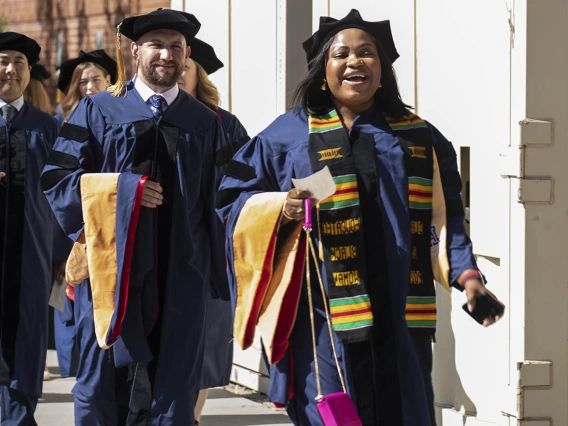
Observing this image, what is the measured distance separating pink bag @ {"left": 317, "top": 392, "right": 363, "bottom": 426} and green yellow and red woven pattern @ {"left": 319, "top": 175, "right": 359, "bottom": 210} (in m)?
0.65

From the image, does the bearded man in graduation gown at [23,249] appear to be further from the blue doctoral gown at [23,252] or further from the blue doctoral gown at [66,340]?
the blue doctoral gown at [66,340]

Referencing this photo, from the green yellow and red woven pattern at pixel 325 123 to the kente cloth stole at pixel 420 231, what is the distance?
227mm

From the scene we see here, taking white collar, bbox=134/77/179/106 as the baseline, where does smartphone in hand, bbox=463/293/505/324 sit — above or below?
below

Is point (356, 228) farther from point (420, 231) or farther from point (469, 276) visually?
point (469, 276)

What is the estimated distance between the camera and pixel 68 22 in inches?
533

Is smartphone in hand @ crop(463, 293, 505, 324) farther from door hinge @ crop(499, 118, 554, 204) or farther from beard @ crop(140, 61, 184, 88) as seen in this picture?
beard @ crop(140, 61, 184, 88)

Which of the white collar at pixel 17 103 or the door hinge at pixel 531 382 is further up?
the white collar at pixel 17 103

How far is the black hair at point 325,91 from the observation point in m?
5.36

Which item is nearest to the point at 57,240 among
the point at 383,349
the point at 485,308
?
the point at 383,349

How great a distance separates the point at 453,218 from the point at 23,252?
288 cm

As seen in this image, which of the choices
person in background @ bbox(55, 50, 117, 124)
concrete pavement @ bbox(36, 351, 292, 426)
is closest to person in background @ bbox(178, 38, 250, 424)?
concrete pavement @ bbox(36, 351, 292, 426)

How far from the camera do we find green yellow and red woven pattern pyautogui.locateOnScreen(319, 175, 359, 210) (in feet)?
16.7

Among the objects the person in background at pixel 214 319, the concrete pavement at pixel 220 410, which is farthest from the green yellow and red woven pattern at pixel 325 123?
the concrete pavement at pixel 220 410

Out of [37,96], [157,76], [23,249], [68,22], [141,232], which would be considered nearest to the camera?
[141,232]
